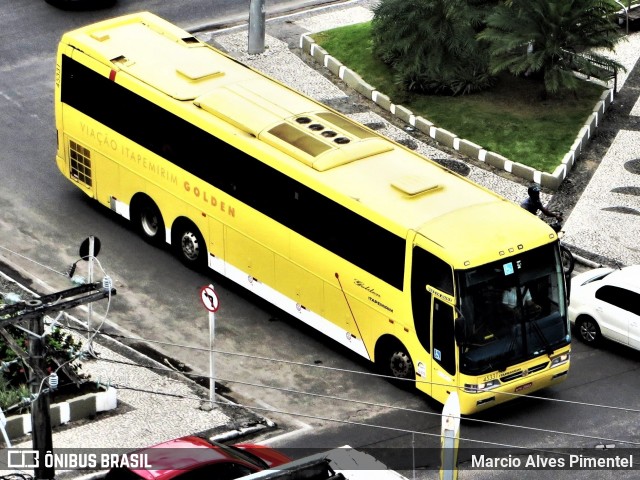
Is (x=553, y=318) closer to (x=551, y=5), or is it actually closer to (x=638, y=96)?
(x=551, y=5)

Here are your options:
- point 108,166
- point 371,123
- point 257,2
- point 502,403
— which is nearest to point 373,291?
point 502,403

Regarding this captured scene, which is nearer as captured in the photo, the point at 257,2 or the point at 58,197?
the point at 58,197

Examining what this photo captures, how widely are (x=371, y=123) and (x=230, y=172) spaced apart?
834cm

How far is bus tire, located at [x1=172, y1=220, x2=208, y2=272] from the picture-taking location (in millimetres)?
28031

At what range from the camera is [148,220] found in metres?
29.2

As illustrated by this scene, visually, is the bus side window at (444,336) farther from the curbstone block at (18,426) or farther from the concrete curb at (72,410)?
the curbstone block at (18,426)

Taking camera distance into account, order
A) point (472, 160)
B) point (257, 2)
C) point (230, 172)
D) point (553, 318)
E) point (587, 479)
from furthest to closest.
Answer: point (257, 2) < point (472, 160) < point (230, 172) < point (553, 318) < point (587, 479)

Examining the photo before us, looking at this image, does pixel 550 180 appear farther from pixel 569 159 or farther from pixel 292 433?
pixel 292 433

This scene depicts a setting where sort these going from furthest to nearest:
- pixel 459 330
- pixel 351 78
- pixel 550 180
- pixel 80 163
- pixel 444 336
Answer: pixel 351 78, pixel 550 180, pixel 80 163, pixel 444 336, pixel 459 330

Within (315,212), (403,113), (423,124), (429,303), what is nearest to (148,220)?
(315,212)

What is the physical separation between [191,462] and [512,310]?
669 cm

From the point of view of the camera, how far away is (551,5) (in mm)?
33781

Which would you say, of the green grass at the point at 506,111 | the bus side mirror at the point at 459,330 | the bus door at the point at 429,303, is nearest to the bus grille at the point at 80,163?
the green grass at the point at 506,111

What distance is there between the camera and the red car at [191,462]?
61.4ft
